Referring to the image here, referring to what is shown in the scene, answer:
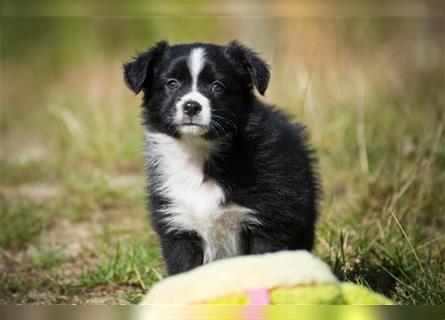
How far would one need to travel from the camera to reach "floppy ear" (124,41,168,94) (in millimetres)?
3885

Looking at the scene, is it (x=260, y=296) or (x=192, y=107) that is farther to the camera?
(x=192, y=107)

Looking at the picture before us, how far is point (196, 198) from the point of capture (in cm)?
381

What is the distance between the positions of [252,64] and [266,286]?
4.14 ft

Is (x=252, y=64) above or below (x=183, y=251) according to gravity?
above

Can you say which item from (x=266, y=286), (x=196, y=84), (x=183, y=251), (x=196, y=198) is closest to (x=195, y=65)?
(x=196, y=84)

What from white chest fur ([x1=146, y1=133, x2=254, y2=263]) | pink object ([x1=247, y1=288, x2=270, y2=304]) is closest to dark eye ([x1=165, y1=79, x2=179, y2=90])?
white chest fur ([x1=146, y1=133, x2=254, y2=263])

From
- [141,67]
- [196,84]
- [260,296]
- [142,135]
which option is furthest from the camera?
[142,135]

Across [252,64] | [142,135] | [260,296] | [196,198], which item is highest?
[252,64]

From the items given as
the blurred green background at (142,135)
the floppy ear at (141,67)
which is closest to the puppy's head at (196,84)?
the floppy ear at (141,67)

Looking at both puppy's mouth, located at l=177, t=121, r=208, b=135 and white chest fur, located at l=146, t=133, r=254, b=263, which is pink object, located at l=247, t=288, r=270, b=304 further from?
puppy's mouth, located at l=177, t=121, r=208, b=135

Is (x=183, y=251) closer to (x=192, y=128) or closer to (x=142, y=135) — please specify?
(x=192, y=128)

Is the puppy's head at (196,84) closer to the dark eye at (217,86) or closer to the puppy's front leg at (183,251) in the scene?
the dark eye at (217,86)

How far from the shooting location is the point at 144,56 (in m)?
3.93

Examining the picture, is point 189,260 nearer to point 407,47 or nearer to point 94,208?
point 94,208
